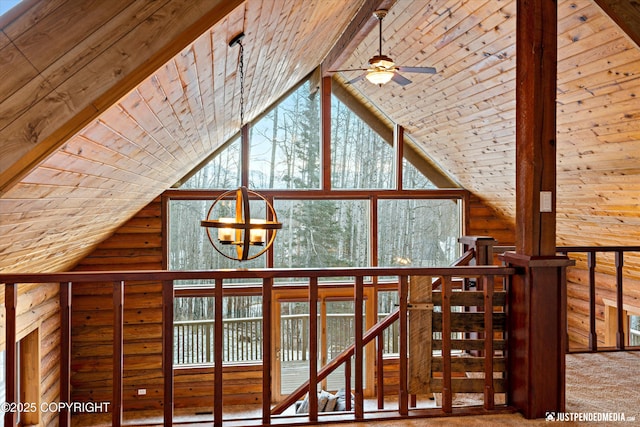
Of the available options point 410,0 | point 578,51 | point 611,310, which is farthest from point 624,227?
→ point 410,0

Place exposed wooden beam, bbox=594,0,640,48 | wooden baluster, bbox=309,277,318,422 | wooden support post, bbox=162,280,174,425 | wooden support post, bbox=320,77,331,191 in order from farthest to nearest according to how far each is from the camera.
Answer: wooden support post, bbox=320,77,331,191 < exposed wooden beam, bbox=594,0,640,48 < wooden baluster, bbox=309,277,318,422 < wooden support post, bbox=162,280,174,425

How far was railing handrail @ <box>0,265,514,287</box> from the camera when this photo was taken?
7.91ft

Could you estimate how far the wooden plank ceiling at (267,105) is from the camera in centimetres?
200

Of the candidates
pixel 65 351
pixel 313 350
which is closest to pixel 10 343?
pixel 65 351

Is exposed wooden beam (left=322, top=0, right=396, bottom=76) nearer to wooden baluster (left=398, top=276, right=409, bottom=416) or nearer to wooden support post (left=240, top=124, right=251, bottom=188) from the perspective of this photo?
wooden support post (left=240, top=124, right=251, bottom=188)

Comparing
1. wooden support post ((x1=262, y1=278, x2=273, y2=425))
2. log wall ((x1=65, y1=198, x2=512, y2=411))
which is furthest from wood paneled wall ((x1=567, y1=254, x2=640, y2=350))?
wooden support post ((x1=262, y1=278, x2=273, y2=425))

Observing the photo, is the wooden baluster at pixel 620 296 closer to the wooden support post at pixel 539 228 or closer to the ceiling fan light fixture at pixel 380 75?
the wooden support post at pixel 539 228

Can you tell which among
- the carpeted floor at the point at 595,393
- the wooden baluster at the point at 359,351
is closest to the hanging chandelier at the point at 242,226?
the wooden baluster at the point at 359,351

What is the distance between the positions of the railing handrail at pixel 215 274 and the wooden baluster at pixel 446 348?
0.11 metres

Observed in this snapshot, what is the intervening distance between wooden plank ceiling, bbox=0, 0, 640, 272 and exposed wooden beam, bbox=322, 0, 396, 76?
0.50 ft

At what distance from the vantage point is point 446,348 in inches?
107

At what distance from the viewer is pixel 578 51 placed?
3961 mm

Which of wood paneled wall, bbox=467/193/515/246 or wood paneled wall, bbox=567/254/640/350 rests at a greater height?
wood paneled wall, bbox=467/193/515/246

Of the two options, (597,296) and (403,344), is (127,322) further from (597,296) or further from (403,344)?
(597,296)
